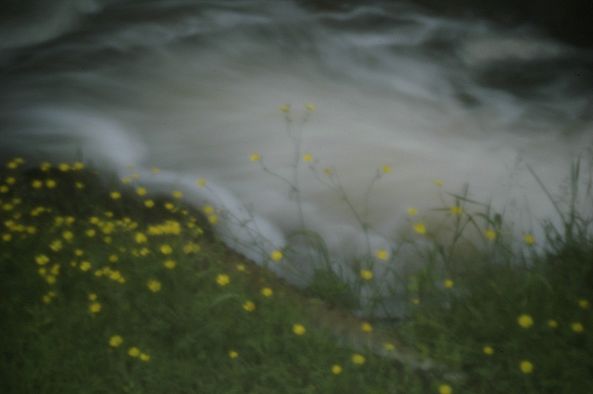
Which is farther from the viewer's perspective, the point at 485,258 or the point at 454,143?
the point at 454,143

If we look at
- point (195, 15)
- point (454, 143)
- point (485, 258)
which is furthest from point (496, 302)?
point (195, 15)

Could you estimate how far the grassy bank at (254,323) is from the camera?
2.04 metres

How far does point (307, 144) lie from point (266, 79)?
0.75 meters

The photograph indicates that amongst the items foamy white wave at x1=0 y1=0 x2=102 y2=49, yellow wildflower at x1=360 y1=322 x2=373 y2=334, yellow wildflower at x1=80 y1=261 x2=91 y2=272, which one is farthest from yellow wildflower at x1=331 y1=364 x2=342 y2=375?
foamy white wave at x1=0 y1=0 x2=102 y2=49

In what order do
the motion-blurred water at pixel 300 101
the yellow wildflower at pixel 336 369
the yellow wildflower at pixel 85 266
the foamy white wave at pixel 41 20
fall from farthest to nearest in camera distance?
the foamy white wave at pixel 41 20 < the motion-blurred water at pixel 300 101 < the yellow wildflower at pixel 85 266 < the yellow wildflower at pixel 336 369

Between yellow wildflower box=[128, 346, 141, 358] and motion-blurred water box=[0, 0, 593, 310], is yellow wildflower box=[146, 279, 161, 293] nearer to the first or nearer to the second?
yellow wildflower box=[128, 346, 141, 358]

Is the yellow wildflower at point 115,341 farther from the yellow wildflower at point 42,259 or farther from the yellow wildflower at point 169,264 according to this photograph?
the yellow wildflower at point 42,259

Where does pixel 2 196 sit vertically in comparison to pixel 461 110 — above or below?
below

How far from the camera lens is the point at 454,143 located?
11.1ft

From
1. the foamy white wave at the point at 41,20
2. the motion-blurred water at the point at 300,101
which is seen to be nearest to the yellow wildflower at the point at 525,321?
the motion-blurred water at the point at 300,101

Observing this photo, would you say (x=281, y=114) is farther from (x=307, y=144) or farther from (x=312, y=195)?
(x=312, y=195)

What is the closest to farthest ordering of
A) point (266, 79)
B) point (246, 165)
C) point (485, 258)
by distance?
1. point (485, 258)
2. point (246, 165)
3. point (266, 79)

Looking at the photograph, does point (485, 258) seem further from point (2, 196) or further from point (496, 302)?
point (2, 196)

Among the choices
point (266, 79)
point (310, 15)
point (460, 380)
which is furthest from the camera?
point (310, 15)
